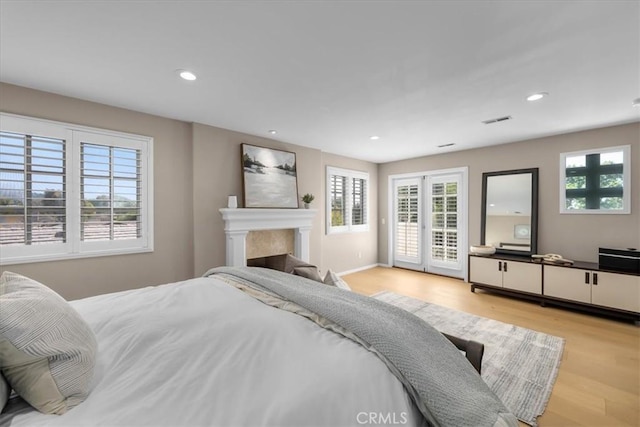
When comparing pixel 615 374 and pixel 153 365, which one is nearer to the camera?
pixel 153 365

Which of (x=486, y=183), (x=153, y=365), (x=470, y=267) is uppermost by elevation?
(x=486, y=183)

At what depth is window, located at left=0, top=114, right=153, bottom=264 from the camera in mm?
2504

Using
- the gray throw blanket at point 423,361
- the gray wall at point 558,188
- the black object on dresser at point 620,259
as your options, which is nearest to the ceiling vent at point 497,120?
the gray wall at point 558,188

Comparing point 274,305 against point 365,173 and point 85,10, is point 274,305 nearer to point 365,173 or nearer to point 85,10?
point 85,10

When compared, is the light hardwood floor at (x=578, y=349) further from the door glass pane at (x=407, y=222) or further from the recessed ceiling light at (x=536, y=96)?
the recessed ceiling light at (x=536, y=96)

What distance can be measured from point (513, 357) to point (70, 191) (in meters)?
4.58

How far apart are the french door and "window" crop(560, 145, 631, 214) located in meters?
1.44

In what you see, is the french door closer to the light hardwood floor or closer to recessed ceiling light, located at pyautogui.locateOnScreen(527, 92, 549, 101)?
the light hardwood floor

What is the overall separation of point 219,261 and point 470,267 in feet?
13.0

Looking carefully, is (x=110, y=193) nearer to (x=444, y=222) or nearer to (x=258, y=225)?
(x=258, y=225)

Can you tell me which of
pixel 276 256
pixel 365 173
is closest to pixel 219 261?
pixel 276 256

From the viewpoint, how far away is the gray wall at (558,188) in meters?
3.55

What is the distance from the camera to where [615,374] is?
223 cm

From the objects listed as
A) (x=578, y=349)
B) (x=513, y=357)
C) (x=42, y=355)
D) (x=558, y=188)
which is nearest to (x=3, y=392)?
(x=42, y=355)
